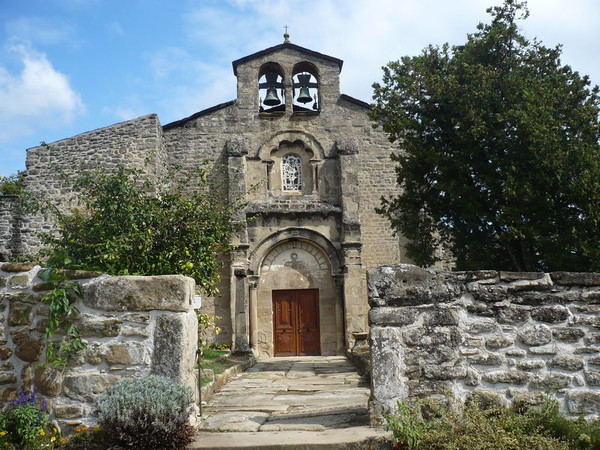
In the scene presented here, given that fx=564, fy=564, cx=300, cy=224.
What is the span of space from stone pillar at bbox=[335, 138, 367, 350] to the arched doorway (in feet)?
1.27

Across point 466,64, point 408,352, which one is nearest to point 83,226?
point 408,352

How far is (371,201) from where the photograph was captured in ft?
55.5

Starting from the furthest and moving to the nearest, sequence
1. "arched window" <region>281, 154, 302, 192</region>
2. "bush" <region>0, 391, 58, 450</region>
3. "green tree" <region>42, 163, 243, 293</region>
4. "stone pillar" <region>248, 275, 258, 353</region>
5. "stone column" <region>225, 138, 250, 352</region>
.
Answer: "arched window" <region>281, 154, 302, 192</region> → "stone pillar" <region>248, 275, 258, 353</region> → "stone column" <region>225, 138, 250, 352</region> → "green tree" <region>42, 163, 243, 293</region> → "bush" <region>0, 391, 58, 450</region>

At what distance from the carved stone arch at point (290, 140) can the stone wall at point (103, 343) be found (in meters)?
12.1

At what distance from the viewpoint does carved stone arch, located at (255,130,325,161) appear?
16.8 metres

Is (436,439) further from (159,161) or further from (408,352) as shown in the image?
(159,161)

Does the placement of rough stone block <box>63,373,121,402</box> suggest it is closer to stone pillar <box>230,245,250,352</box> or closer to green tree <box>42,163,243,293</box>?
green tree <box>42,163,243,293</box>

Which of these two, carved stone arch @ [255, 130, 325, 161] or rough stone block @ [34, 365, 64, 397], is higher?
carved stone arch @ [255, 130, 325, 161]

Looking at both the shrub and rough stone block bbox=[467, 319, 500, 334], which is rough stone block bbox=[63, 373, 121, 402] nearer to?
the shrub

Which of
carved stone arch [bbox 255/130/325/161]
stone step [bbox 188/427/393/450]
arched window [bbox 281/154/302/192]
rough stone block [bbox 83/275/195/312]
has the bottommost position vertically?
stone step [bbox 188/427/393/450]

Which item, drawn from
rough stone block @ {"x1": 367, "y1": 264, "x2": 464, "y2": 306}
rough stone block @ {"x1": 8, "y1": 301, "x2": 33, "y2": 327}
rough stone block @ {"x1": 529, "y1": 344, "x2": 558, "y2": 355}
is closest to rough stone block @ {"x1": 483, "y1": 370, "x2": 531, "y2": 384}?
rough stone block @ {"x1": 529, "y1": 344, "x2": 558, "y2": 355}

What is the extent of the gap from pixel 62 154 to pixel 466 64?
1112 cm

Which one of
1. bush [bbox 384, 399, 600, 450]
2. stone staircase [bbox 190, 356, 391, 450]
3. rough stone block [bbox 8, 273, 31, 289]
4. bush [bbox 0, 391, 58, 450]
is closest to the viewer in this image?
bush [bbox 384, 399, 600, 450]

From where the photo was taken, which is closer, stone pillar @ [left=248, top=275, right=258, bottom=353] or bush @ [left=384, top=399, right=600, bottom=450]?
bush @ [left=384, top=399, right=600, bottom=450]
